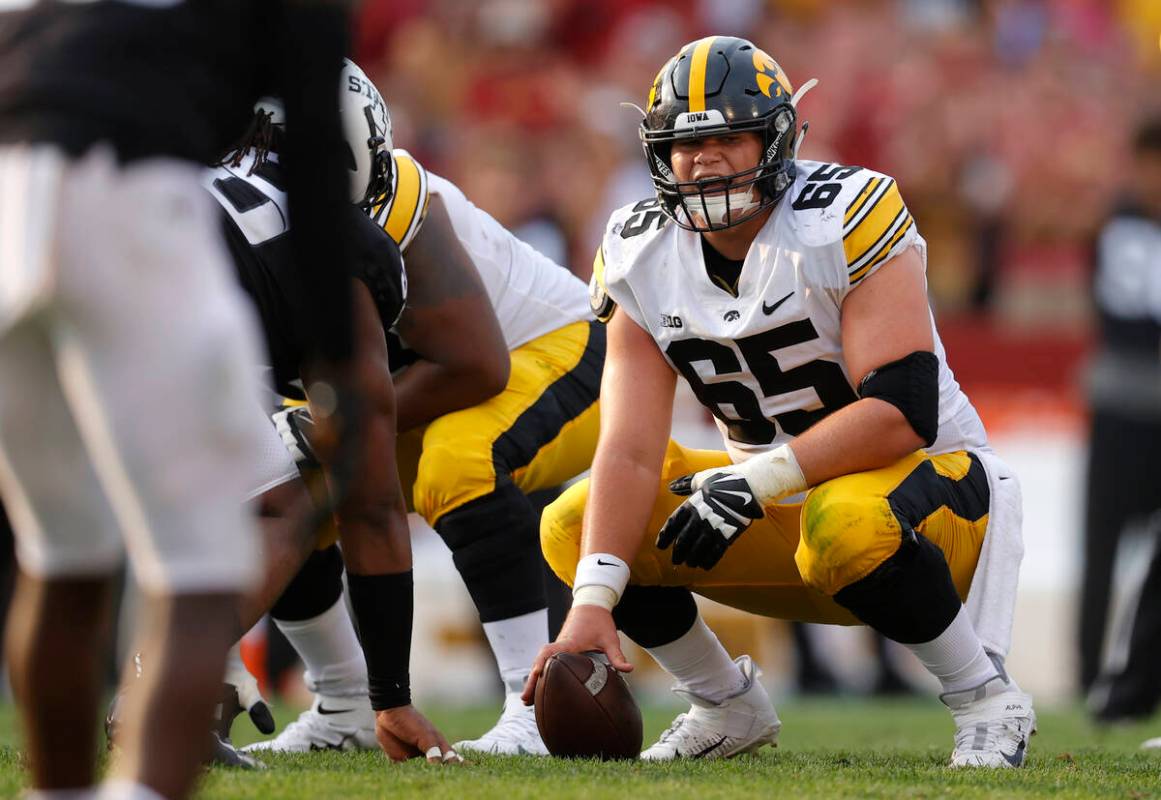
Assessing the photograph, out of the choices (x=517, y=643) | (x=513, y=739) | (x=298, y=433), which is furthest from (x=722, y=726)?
(x=298, y=433)

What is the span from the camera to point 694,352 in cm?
355

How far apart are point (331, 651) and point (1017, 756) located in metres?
1.54

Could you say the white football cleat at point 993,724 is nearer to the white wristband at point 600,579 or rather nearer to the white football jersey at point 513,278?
the white wristband at point 600,579

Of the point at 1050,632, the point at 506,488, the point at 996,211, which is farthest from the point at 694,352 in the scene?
the point at 996,211

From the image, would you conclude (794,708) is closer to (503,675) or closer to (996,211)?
(503,675)

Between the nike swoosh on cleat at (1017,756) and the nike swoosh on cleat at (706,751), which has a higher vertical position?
the nike swoosh on cleat at (1017,756)

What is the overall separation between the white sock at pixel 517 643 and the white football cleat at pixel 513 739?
78mm

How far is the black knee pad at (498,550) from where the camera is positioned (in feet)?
12.7

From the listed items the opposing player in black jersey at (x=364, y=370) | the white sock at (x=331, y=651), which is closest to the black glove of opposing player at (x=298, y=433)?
the opposing player in black jersey at (x=364, y=370)

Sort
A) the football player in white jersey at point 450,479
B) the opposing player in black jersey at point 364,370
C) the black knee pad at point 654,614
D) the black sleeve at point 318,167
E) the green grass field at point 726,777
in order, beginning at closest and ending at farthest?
the black sleeve at point 318,167
the green grass field at point 726,777
the opposing player in black jersey at point 364,370
the black knee pad at point 654,614
the football player in white jersey at point 450,479

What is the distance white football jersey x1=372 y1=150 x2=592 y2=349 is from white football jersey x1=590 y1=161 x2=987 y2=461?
0.61 m

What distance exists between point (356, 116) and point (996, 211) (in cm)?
638

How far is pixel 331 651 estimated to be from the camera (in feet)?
13.0

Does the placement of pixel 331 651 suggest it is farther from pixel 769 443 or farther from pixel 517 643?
pixel 769 443
